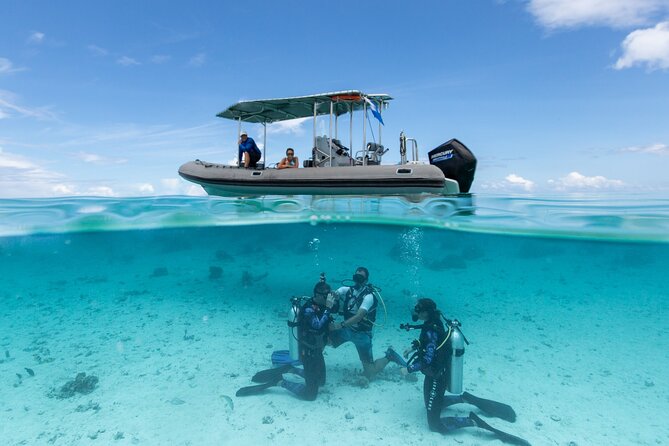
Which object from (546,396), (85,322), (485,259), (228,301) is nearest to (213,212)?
(228,301)

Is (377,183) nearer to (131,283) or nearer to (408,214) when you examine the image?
(408,214)

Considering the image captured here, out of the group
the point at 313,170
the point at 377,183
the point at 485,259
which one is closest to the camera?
the point at 377,183

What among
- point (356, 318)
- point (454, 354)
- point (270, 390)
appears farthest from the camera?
point (270, 390)

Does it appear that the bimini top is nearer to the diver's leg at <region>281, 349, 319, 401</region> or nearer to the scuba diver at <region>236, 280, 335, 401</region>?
the scuba diver at <region>236, 280, 335, 401</region>

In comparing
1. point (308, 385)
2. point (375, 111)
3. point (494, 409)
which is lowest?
point (494, 409)

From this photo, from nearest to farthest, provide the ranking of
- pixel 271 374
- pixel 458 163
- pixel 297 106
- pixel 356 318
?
1. pixel 356 318
2. pixel 271 374
3. pixel 458 163
4. pixel 297 106

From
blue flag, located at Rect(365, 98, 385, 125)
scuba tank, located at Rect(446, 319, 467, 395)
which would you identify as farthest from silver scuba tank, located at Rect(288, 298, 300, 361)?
blue flag, located at Rect(365, 98, 385, 125)

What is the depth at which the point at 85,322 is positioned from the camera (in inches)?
685

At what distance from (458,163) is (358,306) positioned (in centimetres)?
591

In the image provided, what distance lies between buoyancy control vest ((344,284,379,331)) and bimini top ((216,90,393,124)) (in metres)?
6.87

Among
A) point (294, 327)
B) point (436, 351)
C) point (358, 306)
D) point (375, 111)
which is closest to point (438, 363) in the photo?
point (436, 351)

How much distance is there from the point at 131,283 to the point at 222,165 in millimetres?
29358

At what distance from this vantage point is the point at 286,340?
1216cm

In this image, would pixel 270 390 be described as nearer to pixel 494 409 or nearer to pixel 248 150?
pixel 494 409
